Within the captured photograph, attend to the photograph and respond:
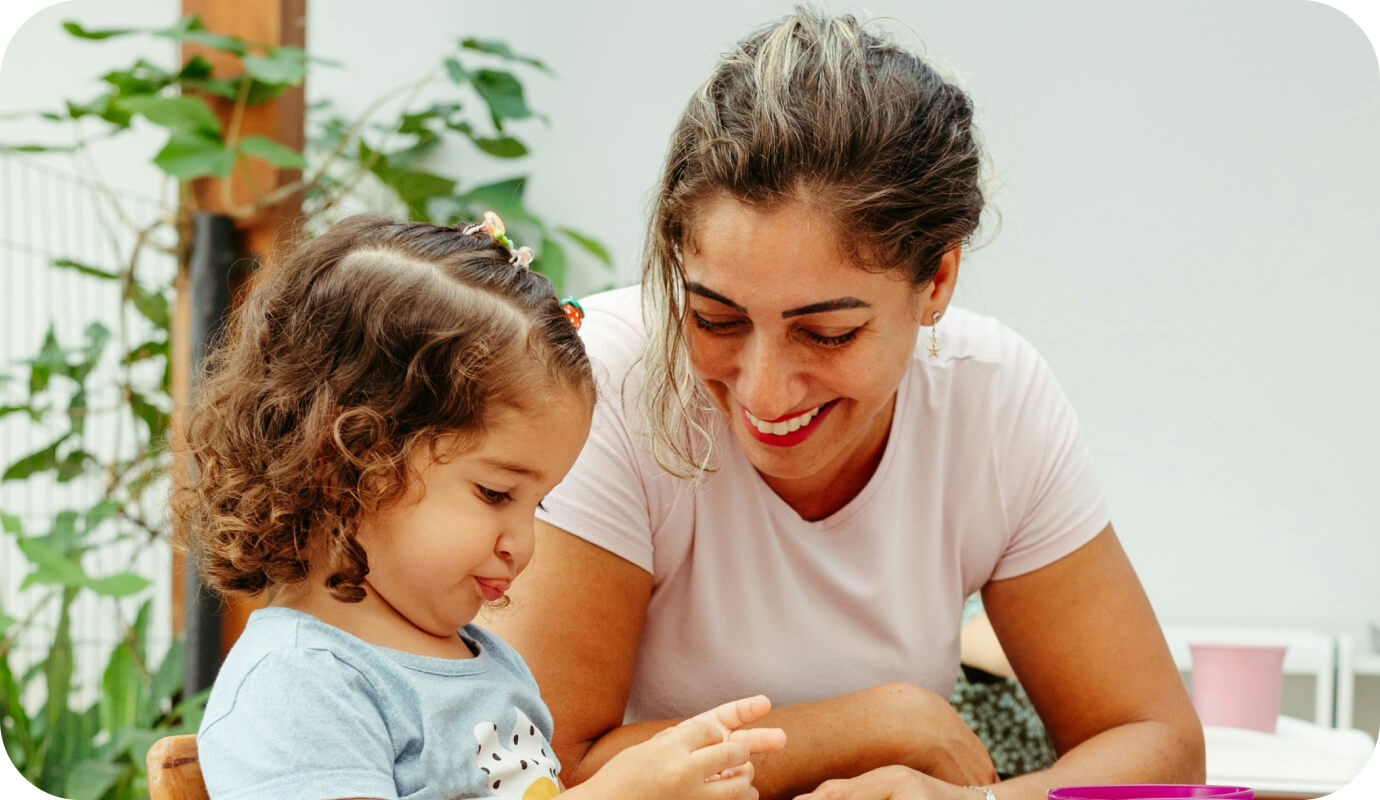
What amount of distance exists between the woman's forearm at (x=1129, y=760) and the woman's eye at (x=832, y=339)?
48 cm

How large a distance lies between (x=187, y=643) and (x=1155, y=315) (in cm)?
239

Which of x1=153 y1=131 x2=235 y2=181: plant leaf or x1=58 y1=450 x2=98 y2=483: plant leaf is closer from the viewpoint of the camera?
x1=153 y1=131 x2=235 y2=181: plant leaf

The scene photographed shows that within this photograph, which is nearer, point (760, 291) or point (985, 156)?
point (760, 291)

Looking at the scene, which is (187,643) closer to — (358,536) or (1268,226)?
(358,536)

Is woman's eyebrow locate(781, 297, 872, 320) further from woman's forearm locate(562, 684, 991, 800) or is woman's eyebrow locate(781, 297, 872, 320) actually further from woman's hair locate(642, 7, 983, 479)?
woman's forearm locate(562, 684, 991, 800)

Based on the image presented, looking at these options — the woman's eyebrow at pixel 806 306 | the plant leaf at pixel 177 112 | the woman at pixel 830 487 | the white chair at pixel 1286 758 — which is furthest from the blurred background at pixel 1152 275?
the woman's eyebrow at pixel 806 306

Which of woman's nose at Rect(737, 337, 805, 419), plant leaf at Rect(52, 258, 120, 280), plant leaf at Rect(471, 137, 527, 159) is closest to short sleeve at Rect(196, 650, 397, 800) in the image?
woman's nose at Rect(737, 337, 805, 419)

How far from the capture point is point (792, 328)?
4.03 feet

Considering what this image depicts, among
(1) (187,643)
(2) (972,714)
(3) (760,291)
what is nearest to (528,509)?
(3) (760,291)

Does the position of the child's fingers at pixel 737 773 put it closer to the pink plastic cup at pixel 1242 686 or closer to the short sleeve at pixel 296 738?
the short sleeve at pixel 296 738

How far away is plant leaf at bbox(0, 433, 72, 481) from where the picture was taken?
9.29ft

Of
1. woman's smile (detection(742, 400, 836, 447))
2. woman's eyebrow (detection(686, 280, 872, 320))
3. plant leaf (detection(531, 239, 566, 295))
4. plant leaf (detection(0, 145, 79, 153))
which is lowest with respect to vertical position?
plant leaf (detection(531, 239, 566, 295))

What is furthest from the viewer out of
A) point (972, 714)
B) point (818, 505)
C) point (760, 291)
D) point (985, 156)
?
point (972, 714)

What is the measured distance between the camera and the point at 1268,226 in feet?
10.2
